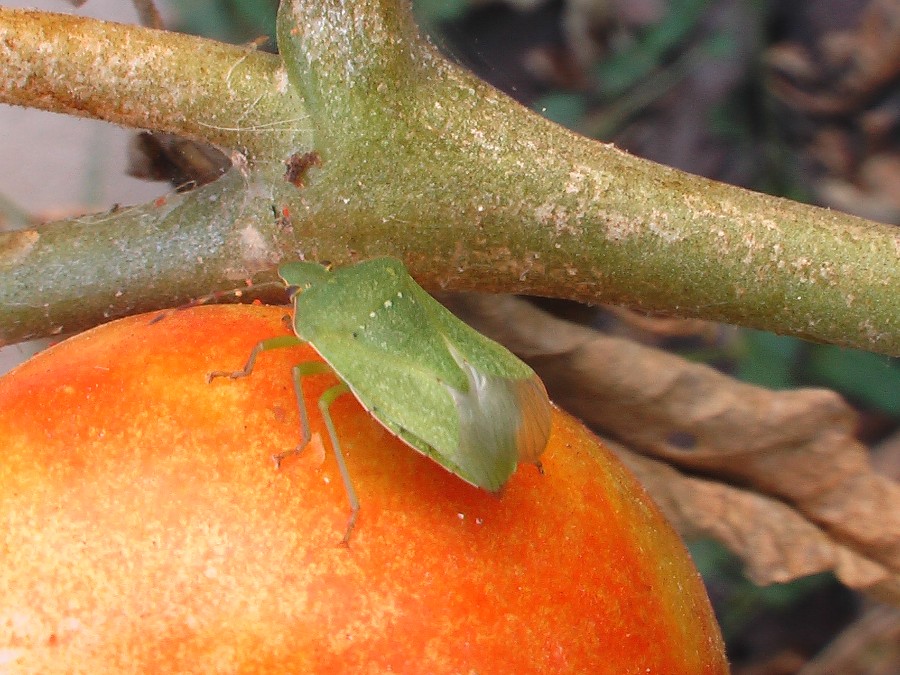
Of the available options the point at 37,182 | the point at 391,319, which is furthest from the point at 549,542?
the point at 37,182

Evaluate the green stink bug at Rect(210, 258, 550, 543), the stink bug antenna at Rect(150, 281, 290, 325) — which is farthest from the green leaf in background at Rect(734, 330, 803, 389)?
the stink bug antenna at Rect(150, 281, 290, 325)

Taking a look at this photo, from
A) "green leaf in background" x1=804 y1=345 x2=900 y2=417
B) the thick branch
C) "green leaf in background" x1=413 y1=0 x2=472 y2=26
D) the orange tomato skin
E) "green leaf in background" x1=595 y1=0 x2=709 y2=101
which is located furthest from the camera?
"green leaf in background" x1=595 y1=0 x2=709 y2=101

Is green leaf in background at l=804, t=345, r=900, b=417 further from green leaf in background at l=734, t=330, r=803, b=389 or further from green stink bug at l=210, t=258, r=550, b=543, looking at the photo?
green stink bug at l=210, t=258, r=550, b=543

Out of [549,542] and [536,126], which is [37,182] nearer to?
[536,126]

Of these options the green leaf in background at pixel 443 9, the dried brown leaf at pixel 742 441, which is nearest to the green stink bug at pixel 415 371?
the dried brown leaf at pixel 742 441

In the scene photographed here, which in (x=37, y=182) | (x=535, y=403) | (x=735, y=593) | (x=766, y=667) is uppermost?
(x=535, y=403)

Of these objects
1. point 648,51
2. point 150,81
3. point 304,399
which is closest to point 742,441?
point 304,399
